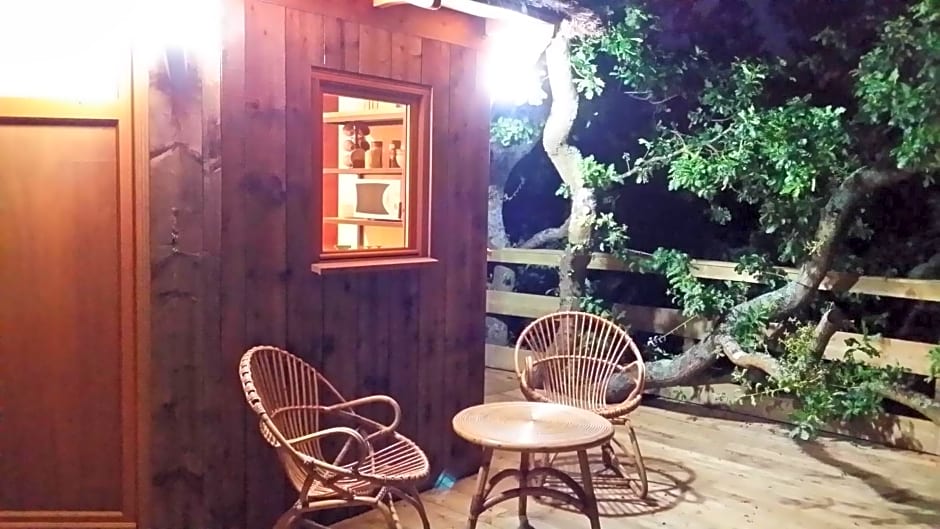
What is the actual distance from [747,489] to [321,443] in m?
1.99

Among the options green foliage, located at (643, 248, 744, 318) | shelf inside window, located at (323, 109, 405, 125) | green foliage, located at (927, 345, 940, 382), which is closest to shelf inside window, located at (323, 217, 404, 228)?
shelf inside window, located at (323, 109, 405, 125)

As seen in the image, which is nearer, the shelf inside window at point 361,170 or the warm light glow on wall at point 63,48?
the warm light glow on wall at point 63,48

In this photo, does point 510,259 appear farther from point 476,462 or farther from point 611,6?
point 476,462

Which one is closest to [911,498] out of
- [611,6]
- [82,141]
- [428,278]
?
[428,278]

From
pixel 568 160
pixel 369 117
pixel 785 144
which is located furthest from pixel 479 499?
pixel 568 160

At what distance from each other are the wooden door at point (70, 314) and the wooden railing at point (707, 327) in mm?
3381

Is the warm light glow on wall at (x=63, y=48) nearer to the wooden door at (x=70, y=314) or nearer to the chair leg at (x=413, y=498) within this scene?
the wooden door at (x=70, y=314)

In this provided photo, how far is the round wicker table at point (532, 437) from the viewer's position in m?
2.90

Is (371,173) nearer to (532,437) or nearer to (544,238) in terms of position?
(532,437)

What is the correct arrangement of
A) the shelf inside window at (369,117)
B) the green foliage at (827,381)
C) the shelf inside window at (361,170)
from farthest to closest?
the green foliage at (827,381), the shelf inside window at (361,170), the shelf inside window at (369,117)

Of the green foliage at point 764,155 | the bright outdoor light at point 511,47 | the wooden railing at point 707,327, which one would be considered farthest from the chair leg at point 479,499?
the wooden railing at point 707,327

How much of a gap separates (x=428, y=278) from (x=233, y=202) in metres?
1.05

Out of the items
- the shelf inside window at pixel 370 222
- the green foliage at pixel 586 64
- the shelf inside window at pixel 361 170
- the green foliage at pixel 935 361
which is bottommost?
the green foliage at pixel 935 361

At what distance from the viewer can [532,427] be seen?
10.2ft
